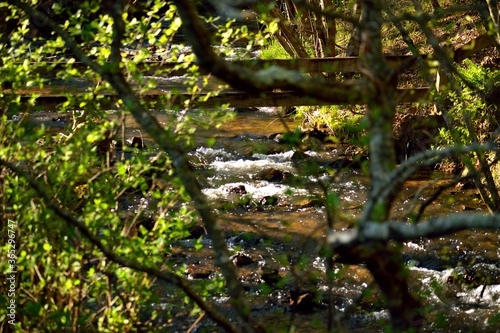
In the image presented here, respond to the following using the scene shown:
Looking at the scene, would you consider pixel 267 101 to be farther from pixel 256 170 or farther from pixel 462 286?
pixel 462 286

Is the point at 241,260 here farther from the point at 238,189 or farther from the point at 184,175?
the point at 184,175

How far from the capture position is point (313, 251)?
25.0ft

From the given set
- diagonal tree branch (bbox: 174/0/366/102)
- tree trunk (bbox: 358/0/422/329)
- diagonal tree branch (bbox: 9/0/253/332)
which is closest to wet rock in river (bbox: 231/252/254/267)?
diagonal tree branch (bbox: 9/0/253/332)

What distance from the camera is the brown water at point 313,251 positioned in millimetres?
6148

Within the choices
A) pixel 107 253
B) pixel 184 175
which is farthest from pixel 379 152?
pixel 107 253

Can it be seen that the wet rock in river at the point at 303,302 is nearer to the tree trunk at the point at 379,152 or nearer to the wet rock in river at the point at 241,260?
the wet rock in river at the point at 241,260

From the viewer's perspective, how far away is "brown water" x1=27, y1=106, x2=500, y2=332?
242 inches

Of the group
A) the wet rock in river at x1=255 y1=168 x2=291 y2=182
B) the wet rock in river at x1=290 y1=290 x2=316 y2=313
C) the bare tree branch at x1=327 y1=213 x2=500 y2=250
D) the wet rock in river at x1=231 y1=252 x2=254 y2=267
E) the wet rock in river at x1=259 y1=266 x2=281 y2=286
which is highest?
the wet rock in river at x1=255 y1=168 x2=291 y2=182

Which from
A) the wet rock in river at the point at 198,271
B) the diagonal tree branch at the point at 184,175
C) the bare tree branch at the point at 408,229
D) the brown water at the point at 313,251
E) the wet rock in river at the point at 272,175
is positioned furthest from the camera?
the wet rock in river at the point at 272,175

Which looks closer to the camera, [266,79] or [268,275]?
[266,79]

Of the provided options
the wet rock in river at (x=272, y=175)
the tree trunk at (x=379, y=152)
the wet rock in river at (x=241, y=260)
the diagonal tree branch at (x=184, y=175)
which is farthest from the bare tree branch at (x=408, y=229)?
the wet rock in river at (x=272, y=175)

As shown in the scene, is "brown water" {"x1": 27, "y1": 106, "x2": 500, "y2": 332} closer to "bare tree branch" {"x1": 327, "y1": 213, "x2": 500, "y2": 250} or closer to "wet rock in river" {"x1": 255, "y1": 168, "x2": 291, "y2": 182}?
"wet rock in river" {"x1": 255, "y1": 168, "x2": 291, "y2": 182}

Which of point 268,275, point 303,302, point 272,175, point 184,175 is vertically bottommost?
point 184,175

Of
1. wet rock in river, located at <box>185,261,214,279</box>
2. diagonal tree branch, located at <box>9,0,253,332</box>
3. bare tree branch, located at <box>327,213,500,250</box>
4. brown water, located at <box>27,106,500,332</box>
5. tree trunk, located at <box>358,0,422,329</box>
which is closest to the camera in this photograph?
bare tree branch, located at <box>327,213,500,250</box>
